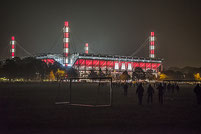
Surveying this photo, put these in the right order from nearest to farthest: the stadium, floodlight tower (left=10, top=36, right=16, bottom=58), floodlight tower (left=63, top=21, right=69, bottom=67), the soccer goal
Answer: the soccer goal < floodlight tower (left=63, top=21, right=69, bottom=67) < the stadium < floodlight tower (left=10, top=36, right=16, bottom=58)

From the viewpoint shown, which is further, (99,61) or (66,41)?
(99,61)

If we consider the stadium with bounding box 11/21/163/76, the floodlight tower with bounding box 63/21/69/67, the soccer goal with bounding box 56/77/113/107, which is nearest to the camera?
the soccer goal with bounding box 56/77/113/107

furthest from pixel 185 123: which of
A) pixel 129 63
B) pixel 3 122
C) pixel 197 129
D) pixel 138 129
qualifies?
pixel 129 63

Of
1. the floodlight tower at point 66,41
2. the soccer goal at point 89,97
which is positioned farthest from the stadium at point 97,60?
the soccer goal at point 89,97

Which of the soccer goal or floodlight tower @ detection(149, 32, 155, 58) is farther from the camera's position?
floodlight tower @ detection(149, 32, 155, 58)

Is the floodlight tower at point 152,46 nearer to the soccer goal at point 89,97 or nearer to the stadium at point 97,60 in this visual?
the stadium at point 97,60

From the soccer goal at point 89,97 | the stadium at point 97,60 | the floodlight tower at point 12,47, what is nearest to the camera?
the soccer goal at point 89,97

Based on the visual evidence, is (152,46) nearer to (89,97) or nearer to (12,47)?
(12,47)

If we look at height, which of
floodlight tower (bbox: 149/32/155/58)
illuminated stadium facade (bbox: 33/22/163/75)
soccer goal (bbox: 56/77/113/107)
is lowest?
soccer goal (bbox: 56/77/113/107)

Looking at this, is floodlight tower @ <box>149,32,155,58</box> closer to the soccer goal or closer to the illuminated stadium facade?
the illuminated stadium facade

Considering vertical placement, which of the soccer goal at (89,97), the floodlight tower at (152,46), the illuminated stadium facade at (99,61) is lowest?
the soccer goal at (89,97)

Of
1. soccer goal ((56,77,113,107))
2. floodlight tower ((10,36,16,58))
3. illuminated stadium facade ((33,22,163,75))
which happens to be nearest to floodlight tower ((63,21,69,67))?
illuminated stadium facade ((33,22,163,75))

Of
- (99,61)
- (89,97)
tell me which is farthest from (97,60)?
(89,97)

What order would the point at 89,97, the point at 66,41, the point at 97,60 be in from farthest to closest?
the point at 97,60 < the point at 66,41 < the point at 89,97
